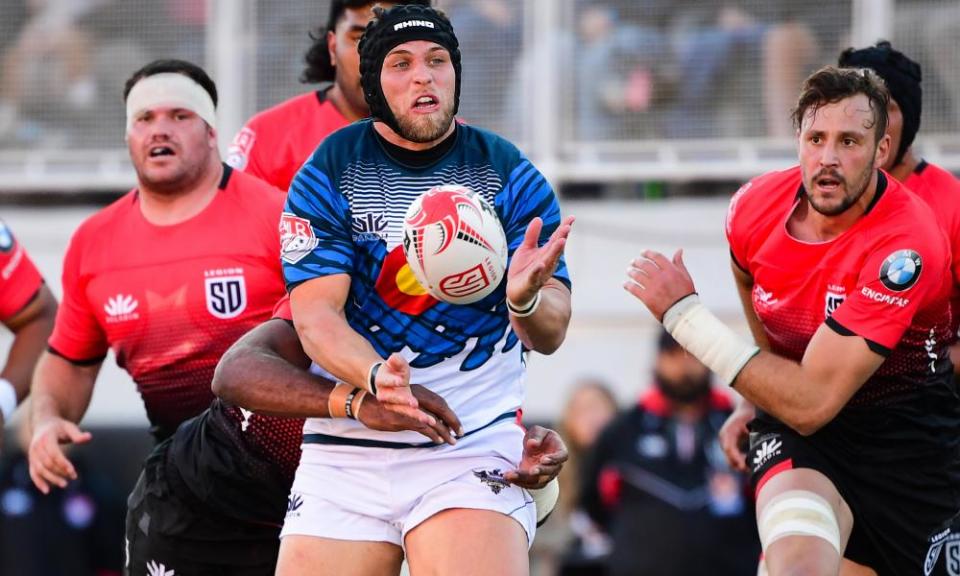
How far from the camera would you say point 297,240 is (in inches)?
227

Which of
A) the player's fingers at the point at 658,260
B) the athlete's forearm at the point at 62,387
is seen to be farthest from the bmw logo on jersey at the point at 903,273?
the athlete's forearm at the point at 62,387

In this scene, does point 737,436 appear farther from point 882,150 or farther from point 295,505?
point 295,505

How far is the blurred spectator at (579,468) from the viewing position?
430 inches

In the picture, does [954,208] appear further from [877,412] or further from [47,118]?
[47,118]

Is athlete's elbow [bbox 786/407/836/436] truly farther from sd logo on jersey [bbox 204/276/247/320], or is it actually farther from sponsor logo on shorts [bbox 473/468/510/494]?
sd logo on jersey [bbox 204/276/247/320]

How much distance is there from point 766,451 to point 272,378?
6.87 feet

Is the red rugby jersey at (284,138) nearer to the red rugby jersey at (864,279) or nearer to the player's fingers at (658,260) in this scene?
the player's fingers at (658,260)

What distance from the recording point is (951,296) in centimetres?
692

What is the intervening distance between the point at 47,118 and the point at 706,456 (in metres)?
5.45

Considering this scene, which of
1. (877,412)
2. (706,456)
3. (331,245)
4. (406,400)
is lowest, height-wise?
(706,456)

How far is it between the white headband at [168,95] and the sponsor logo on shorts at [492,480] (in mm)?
2549

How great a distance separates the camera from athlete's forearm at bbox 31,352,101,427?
7348 mm

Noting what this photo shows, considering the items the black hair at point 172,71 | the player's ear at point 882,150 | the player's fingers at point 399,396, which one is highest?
the black hair at point 172,71

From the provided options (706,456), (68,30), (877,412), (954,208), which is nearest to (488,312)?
(877,412)
